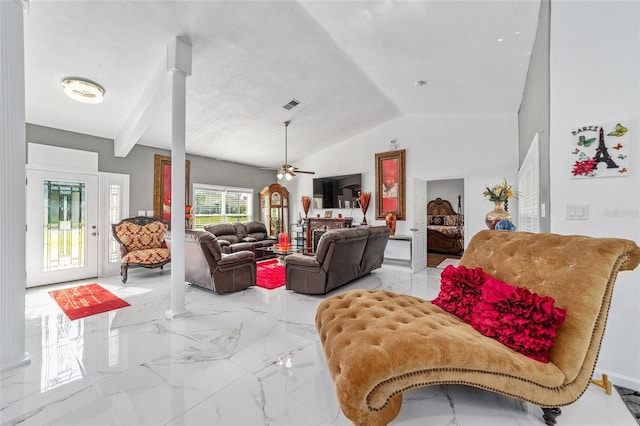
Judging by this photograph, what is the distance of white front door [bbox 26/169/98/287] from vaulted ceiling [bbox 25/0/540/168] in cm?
96

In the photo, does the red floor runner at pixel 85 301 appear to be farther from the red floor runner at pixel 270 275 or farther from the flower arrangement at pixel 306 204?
the flower arrangement at pixel 306 204

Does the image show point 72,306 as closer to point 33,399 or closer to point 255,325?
point 33,399

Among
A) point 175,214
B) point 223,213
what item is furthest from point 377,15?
point 223,213

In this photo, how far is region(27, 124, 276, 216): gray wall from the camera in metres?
4.52

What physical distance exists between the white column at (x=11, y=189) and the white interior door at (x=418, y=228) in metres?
5.27

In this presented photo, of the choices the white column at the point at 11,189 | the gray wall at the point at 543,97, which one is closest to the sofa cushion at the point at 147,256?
the white column at the point at 11,189

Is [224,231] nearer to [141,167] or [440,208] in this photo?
[141,167]

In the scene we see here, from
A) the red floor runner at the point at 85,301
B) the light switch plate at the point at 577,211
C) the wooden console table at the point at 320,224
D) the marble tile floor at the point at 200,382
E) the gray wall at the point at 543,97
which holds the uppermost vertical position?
the gray wall at the point at 543,97

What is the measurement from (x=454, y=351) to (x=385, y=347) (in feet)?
1.14

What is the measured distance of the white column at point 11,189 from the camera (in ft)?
6.66

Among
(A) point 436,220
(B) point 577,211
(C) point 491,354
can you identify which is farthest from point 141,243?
(A) point 436,220

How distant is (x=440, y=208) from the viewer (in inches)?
339

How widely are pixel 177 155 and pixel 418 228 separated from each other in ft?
15.3

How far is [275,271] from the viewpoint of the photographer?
526 centimetres
